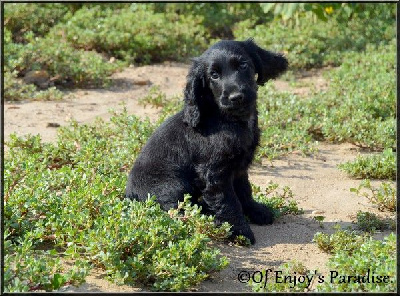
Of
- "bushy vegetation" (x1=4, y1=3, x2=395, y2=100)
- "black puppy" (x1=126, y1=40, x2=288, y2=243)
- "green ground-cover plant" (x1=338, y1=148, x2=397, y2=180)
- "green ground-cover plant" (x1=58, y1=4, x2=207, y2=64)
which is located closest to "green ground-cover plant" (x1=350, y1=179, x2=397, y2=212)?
"green ground-cover plant" (x1=338, y1=148, x2=397, y2=180)

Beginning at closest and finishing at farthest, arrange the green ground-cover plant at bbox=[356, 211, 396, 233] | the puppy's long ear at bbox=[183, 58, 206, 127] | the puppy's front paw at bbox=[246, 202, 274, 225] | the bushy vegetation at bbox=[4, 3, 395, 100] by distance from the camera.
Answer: the puppy's long ear at bbox=[183, 58, 206, 127] → the green ground-cover plant at bbox=[356, 211, 396, 233] → the puppy's front paw at bbox=[246, 202, 274, 225] → the bushy vegetation at bbox=[4, 3, 395, 100]

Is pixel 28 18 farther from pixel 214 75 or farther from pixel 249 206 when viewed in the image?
pixel 249 206

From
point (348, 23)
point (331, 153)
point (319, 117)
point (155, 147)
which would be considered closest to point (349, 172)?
point (331, 153)

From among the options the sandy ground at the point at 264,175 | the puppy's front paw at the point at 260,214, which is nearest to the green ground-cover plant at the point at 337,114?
the sandy ground at the point at 264,175

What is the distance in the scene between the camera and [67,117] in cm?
792

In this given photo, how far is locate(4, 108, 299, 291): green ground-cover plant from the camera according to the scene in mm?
3977

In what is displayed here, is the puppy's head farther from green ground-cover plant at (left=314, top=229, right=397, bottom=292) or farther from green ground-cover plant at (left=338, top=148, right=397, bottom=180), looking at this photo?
green ground-cover plant at (left=338, top=148, right=397, bottom=180)

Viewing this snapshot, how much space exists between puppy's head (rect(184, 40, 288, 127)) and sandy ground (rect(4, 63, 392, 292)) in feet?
3.41

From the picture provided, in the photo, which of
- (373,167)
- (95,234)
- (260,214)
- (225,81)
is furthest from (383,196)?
(95,234)

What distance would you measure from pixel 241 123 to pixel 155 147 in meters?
0.72

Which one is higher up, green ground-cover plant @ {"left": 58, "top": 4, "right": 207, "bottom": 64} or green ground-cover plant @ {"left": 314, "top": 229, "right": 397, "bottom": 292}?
green ground-cover plant @ {"left": 58, "top": 4, "right": 207, "bottom": 64}

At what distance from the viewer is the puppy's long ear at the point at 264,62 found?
17.1 feet

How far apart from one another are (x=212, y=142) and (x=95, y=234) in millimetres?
1286

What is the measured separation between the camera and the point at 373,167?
624cm
